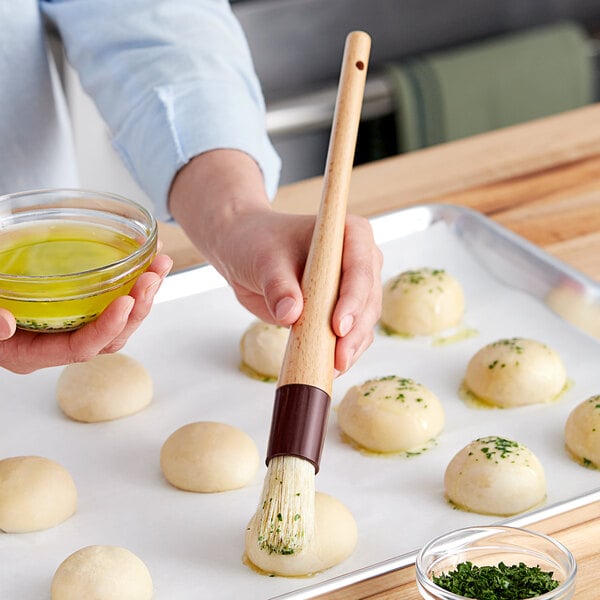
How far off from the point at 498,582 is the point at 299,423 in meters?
0.25

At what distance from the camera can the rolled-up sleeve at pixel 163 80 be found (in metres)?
1.50

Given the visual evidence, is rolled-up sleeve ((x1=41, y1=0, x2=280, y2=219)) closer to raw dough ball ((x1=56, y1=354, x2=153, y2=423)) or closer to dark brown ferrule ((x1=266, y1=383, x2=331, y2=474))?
raw dough ball ((x1=56, y1=354, x2=153, y2=423))

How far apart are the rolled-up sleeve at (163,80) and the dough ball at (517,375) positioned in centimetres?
44

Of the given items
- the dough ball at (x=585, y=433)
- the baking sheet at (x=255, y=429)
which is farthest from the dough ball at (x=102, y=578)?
the dough ball at (x=585, y=433)

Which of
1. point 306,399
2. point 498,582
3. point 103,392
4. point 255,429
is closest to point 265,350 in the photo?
point 255,429

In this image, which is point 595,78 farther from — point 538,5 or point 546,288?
point 546,288

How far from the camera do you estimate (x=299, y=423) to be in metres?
1.05

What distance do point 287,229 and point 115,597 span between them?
48cm

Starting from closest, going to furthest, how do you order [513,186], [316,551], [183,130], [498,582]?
[498,582], [316,551], [183,130], [513,186]

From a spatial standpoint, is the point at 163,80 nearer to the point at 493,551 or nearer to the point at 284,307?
the point at 284,307

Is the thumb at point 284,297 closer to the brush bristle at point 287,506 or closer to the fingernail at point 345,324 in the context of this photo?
the fingernail at point 345,324

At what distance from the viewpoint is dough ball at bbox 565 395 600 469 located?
1.28m

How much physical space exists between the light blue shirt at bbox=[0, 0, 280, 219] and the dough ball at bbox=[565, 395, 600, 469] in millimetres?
590

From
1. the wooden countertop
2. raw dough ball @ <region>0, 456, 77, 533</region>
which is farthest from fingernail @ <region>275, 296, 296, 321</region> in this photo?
the wooden countertop
